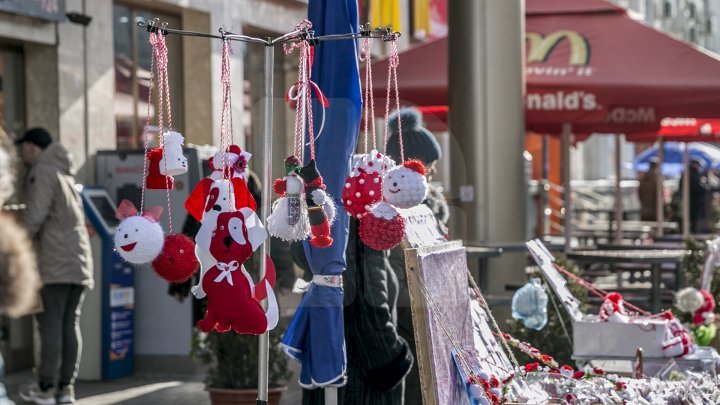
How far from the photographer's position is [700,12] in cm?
5678

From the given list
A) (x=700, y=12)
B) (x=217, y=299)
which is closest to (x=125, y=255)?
(x=217, y=299)

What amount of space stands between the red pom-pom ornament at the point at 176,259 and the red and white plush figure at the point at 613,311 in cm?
288

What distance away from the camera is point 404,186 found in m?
4.67

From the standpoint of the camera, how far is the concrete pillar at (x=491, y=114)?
392 inches

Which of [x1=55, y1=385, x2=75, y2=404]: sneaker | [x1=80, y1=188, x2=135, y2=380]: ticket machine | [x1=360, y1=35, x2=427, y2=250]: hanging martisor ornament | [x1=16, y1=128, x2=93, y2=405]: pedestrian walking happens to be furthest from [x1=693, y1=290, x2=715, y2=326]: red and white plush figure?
[x1=80, y1=188, x2=135, y2=380]: ticket machine

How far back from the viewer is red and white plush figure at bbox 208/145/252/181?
4641 millimetres

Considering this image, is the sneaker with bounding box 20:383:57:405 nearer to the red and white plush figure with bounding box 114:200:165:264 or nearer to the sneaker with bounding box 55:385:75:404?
the sneaker with bounding box 55:385:75:404

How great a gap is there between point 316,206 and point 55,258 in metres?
4.36

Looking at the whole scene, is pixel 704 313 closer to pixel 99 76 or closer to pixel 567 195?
pixel 99 76

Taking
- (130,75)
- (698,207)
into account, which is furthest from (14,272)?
(698,207)

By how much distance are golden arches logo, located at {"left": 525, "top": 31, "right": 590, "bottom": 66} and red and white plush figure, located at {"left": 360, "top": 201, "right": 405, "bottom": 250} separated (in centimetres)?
598

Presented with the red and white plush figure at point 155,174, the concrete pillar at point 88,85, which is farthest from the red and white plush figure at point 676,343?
the concrete pillar at point 88,85

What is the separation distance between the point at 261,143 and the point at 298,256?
2.21 feet

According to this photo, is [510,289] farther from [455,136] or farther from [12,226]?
[12,226]
